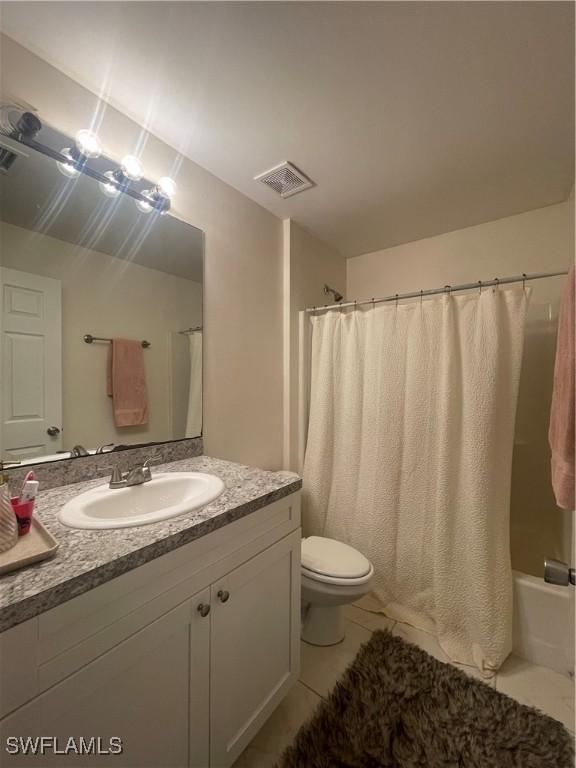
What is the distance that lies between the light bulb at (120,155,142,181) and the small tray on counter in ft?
4.13

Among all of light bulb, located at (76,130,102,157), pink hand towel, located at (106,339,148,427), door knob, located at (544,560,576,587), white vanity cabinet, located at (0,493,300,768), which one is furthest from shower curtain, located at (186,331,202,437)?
door knob, located at (544,560,576,587)

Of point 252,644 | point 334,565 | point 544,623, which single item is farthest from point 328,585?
point 544,623

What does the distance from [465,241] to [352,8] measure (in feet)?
5.19

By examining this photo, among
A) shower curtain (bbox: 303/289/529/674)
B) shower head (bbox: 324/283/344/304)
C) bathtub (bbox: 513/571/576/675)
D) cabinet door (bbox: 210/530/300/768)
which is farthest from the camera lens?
shower head (bbox: 324/283/344/304)

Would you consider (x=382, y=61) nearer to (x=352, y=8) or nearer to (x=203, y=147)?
(x=352, y=8)

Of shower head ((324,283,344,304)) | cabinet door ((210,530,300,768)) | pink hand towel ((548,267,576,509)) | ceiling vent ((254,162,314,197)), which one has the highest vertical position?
ceiling vent ((254,162,314,197))

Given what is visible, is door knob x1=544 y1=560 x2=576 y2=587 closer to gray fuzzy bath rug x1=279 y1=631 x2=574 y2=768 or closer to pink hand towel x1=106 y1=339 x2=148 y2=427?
gray fuzzy bath rug x1=279 y1=631 x2=574 y2=768

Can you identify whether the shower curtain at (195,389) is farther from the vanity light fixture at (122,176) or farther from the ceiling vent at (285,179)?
the ceiling vent at (285,179)

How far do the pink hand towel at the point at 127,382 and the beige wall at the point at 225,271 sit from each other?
0.32m

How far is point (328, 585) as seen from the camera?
1.34 m

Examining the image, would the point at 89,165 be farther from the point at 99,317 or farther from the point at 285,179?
the point at 285,179

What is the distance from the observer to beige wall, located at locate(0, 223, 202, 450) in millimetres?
1065

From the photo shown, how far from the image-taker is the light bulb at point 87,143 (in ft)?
3.56

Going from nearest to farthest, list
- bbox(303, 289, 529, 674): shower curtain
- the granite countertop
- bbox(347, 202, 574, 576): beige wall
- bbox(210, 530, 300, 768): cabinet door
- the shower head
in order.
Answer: the granite countertop < bbox(210, 530, 300, 768): cabinet door < bbox(303, 289, 529, 674): shower curtain < bbox(347, 202, 574, 576): beige wall < the shower head
